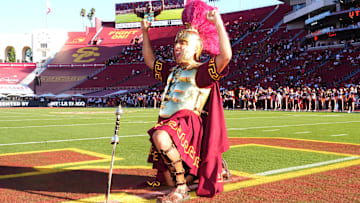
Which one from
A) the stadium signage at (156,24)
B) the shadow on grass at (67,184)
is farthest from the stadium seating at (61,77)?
the shadow on grass at (67,184)

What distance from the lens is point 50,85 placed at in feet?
181

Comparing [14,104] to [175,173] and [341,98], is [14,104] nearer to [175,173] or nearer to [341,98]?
[341,98]

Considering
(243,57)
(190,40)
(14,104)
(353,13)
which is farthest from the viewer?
(243,57)

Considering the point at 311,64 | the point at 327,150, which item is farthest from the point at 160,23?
the point at 327,150

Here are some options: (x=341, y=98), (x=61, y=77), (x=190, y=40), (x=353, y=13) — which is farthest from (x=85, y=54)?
(x=190, y=40)

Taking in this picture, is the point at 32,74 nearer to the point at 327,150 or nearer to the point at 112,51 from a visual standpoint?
the point at 112,51

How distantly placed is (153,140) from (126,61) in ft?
172

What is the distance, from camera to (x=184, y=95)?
373cm

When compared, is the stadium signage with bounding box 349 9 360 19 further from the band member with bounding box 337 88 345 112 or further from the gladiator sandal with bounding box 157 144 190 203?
the gladiator sandal with bounding box 157 144 190 203

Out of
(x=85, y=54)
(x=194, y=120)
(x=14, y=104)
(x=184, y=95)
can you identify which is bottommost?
(x=14, y=104)

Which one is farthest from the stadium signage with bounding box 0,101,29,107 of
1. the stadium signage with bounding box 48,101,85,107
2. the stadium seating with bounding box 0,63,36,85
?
the stadium seating with bounding box 0,63,36,85

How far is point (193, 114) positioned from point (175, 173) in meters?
0.59

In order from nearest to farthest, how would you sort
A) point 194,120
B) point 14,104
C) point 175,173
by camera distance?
1. point 175,173
2. point 194,120
3. point 14,104

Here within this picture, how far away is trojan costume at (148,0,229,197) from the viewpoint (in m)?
3.53
